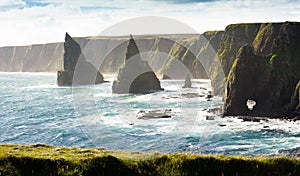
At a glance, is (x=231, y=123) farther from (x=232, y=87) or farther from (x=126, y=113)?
(x=126, y=113)

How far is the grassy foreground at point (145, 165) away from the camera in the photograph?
904 inches

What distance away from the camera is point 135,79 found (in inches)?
5886

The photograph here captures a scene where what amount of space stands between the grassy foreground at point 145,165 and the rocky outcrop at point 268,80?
2514 inches

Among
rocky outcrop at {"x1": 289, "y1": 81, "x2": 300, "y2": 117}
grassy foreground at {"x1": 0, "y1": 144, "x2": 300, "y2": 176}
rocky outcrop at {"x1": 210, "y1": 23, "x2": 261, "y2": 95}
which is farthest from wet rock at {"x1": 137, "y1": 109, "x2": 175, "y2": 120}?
grassy foreground at {"x1": 0, "y1": 144, "x2": 300, "y2": 176}

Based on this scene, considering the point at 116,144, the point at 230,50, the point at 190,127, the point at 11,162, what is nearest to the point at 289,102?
the point at 190,127

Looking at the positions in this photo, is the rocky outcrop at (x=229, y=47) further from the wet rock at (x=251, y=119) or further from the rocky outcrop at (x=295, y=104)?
the rocky outcrop at (x=295, y=104)

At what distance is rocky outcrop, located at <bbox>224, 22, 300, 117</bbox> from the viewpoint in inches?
3487

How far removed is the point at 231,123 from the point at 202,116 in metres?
11.2

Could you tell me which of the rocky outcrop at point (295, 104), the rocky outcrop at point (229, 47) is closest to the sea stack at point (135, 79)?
the rocky outcrop at point (229, 47)

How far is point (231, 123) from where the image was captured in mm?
79812

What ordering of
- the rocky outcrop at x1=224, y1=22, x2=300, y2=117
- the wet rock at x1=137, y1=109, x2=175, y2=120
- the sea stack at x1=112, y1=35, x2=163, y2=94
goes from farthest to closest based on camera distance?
1. the sea stack at x1=112, y1=35, x2=163, y2=94
2. the wet rock at x1=137, y1=109, x2=175, y2=120
3. the rocky outcrop at x1=224, y1=22, x2=300, y2=117

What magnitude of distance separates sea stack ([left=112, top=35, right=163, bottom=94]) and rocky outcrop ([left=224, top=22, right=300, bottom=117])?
57.1 meters

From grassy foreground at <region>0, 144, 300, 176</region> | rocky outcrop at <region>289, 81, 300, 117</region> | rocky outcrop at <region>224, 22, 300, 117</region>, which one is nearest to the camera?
grassy foreground at <region>0, 144, 300, 176</region>

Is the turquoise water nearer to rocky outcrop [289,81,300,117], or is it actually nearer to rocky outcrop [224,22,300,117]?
rocky outcrop [289,81,300,117]
